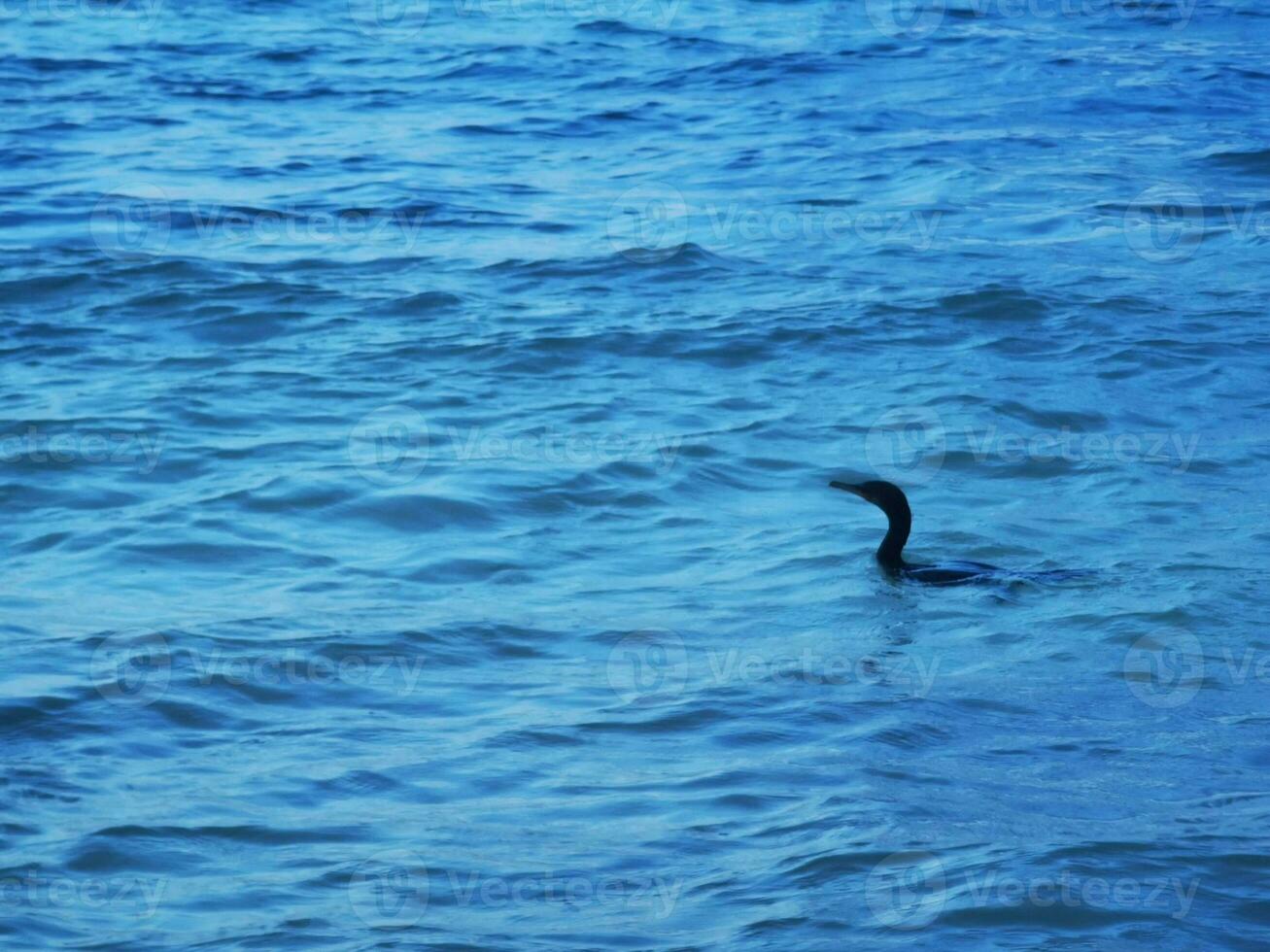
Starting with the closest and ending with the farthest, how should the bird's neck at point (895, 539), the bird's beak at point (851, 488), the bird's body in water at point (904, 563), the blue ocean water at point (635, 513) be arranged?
the blue ocean water at point (635, 513) < the bird's body in water at point (904, 563) < the bird's neck at point (895, 539) < the bird's beak at point (851, 488)

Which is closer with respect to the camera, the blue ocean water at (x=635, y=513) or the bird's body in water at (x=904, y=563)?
the blue ocean water at (x=635, y=513)

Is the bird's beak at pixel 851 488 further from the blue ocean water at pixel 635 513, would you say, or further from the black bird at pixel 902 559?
the blue ocean water at pixel 635 513

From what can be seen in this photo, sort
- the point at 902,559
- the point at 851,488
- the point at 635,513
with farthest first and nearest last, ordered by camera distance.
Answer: the point at 635,513, the point at 851,488, the point at 902,559

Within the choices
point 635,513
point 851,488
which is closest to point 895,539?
point 851,488

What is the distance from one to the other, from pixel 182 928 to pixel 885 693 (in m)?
3.09

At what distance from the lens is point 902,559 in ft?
30.1

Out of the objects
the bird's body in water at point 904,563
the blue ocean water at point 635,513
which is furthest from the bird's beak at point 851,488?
the blue ocean water at point 635,513

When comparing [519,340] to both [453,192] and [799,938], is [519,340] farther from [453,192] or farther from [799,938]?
[799,938]

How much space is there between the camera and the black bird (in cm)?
879

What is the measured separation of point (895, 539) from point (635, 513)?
5.10ft

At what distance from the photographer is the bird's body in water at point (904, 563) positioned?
877cm

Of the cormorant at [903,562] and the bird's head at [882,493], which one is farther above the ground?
the bird's head at [882,493]

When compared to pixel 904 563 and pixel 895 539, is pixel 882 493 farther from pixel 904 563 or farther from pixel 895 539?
pixel 904 563

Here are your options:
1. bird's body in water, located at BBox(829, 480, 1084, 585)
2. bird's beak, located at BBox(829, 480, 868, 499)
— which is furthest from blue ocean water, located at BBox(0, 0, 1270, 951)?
bird's beak, located at BBox(829, 480, 868, 499)
